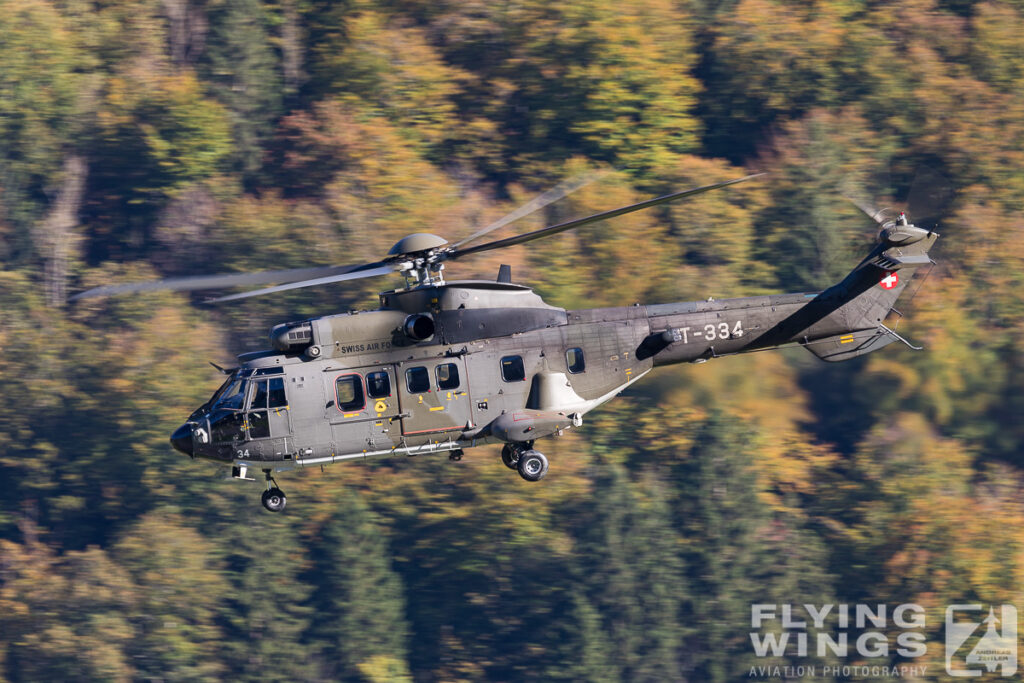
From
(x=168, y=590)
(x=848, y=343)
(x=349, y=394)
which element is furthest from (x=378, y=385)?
(x=168, y=590)

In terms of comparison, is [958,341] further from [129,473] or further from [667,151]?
[129,473]

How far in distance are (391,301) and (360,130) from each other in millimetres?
51844

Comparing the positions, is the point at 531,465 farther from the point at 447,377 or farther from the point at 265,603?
the point at 265,603

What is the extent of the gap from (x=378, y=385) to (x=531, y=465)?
11.1 ft

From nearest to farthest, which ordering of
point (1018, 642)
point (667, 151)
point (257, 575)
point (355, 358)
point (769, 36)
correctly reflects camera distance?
point (355, 358), point (1018, 642), point (257, 575), point (667, 151), point (769, 36)

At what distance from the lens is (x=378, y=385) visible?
27.1 metres

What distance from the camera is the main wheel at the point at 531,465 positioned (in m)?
28.0

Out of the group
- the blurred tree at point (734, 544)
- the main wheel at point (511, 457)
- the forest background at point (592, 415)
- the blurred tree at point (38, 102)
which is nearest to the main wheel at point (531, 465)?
the main wheel at point (511, 457)

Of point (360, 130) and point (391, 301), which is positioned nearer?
point (391, 301)

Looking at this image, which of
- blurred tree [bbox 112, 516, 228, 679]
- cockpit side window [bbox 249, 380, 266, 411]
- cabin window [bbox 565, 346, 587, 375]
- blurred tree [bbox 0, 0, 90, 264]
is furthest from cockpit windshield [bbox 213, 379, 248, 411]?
blurred tree [bbox 0, 0, 90, 264]

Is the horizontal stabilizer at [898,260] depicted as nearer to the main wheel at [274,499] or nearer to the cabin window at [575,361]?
the cabin window at [575,361]

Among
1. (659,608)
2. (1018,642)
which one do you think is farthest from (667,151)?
(1018,642)

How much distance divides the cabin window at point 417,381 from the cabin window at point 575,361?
9.06 ft

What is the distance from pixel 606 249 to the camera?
65750 millimetres
